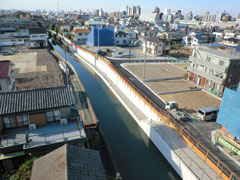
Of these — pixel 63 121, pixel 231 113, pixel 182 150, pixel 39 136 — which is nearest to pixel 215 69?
pixel 231 113

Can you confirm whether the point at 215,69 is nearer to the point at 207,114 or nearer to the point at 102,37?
the point at 207,114

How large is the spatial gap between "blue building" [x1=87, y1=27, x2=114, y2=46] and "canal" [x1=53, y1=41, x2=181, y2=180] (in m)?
42.5

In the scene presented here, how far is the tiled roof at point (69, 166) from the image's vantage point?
27.2ft

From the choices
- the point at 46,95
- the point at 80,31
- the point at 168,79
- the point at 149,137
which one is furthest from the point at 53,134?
the point at 80,31

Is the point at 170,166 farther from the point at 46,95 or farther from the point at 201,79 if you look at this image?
the point at 201,79

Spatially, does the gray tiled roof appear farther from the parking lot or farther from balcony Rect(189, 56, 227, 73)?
balcony Rect(189, 56, 227, 73)

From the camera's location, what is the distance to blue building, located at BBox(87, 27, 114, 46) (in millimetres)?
68125

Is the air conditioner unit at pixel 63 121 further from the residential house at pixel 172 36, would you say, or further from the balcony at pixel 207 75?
the residential house at pixel 172 36

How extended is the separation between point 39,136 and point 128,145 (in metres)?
10.3

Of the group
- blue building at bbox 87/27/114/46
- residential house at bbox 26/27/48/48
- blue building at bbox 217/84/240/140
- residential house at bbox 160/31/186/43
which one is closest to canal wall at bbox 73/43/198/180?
blue building at bbox 217/84/240/140

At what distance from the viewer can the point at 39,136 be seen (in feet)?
45.3

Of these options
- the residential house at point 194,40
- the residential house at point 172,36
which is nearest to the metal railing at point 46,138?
the residential house at point 194,40

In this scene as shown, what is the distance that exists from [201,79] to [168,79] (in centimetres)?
602

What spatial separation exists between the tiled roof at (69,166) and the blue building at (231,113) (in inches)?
510
